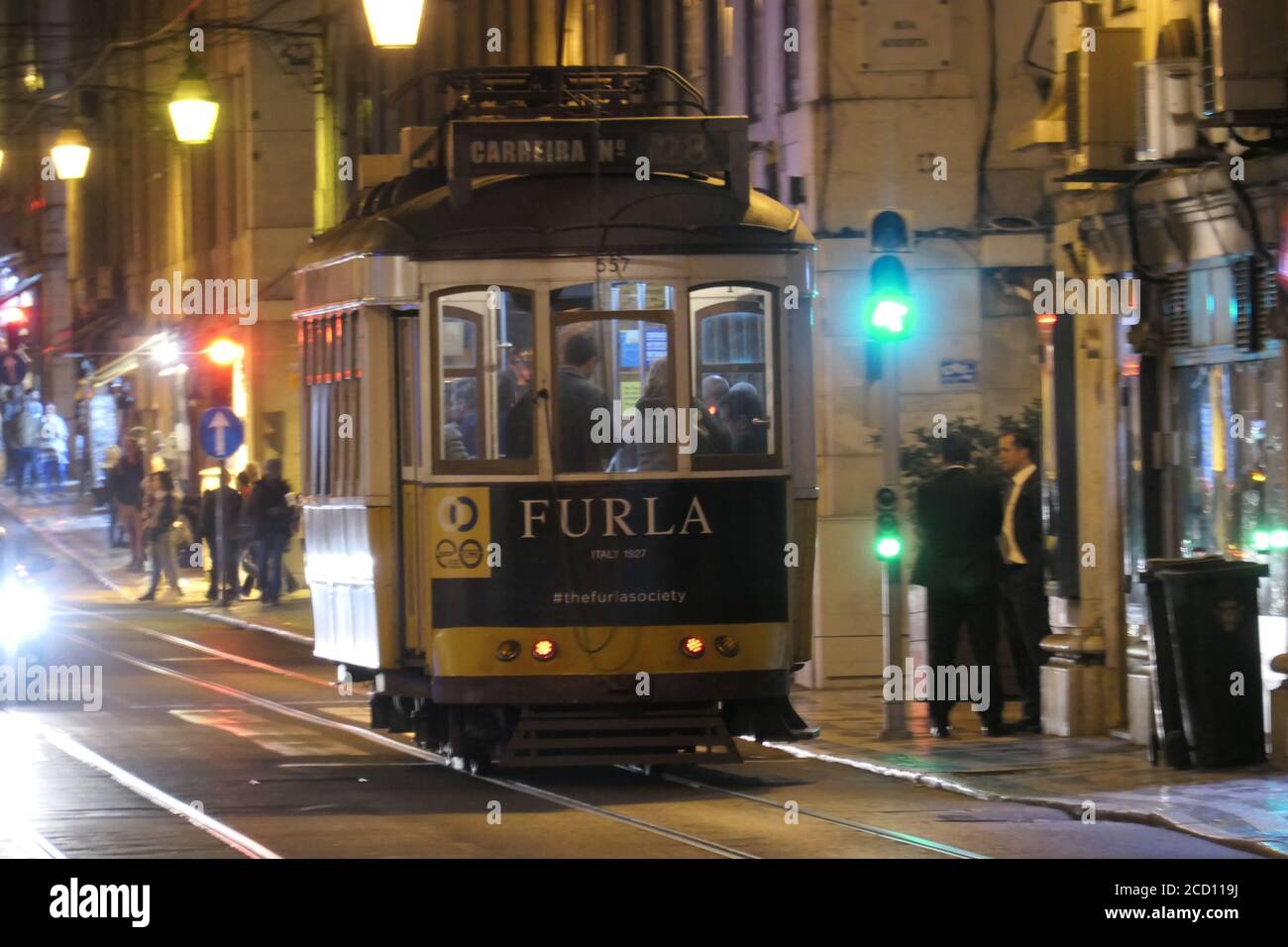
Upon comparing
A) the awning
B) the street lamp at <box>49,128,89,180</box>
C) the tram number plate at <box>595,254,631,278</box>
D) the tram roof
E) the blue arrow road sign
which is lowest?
the blue arrow road sign

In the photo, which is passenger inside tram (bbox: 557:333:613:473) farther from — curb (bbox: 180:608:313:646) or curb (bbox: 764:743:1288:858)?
curb (bbox: 180:608:313:646)

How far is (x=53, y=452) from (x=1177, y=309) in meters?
50.3

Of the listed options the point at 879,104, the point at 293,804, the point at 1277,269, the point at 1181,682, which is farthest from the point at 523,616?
the point at 879,104

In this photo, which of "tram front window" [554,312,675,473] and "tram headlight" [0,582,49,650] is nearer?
"tram front window" [554,312,675,473]

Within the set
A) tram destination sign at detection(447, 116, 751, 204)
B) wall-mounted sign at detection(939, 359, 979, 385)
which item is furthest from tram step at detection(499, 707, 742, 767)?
wall-mounted sign at detection(939, 359, 979, 385)

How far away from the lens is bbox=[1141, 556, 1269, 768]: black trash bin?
559 inches

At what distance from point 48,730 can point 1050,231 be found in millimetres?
9090

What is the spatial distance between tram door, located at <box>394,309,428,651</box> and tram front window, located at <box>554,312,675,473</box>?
83cm

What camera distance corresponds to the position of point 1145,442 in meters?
16.6

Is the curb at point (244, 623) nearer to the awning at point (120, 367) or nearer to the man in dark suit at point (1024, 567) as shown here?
the man in dark suit at point (1024, 567)

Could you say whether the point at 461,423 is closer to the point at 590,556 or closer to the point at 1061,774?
the point at 590,556

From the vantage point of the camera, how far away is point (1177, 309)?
16250mm

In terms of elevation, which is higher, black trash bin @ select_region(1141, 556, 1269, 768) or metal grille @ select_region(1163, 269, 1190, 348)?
metal grille @ select_region(1163, 269, 1190, 348)
